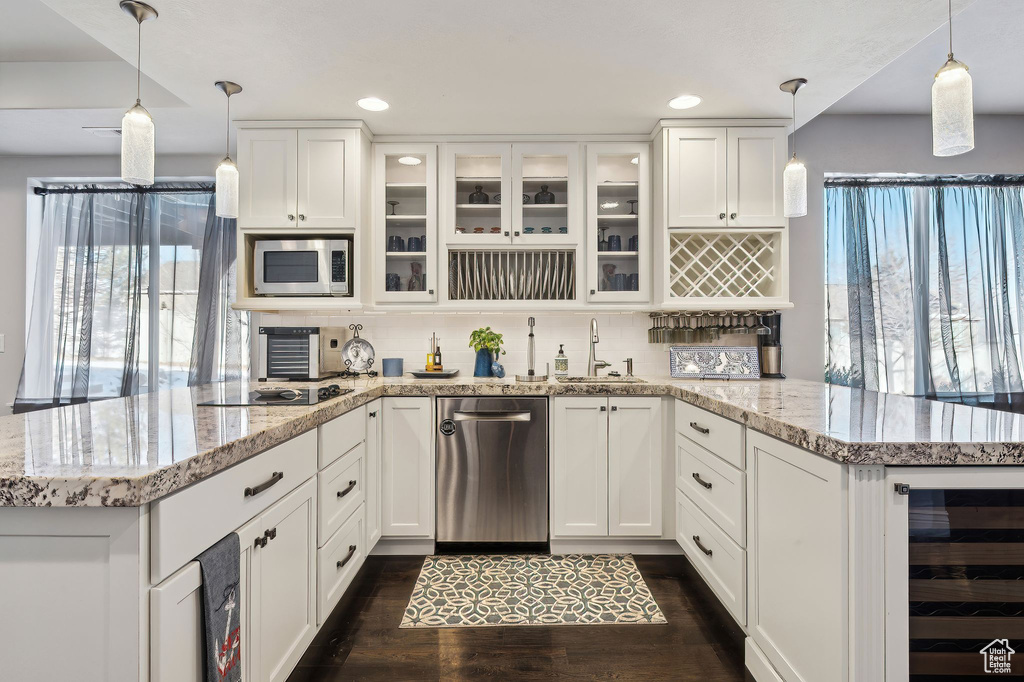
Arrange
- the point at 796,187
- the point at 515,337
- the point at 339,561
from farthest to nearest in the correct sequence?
the point at 515,337
the point at 796,187
the point at 339,561

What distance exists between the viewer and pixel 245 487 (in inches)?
51.4

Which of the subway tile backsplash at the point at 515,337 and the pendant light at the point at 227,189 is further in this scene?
the subway tile backsplash at the point at 515,337

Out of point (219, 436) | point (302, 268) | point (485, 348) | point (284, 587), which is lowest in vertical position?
point (284, 587)

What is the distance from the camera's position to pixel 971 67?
9.35 ft

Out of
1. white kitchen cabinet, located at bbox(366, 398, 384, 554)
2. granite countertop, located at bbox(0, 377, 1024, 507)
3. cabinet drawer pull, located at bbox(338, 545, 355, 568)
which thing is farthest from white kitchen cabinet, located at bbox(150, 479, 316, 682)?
white kitchen cabinet, located at bbox(366, 398, 384, 554)

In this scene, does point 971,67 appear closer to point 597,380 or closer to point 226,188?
point 597,380

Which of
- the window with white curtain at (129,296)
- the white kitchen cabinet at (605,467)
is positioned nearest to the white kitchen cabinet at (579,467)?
the white kitchen cabinet at (605,467)

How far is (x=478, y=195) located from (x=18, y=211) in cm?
329

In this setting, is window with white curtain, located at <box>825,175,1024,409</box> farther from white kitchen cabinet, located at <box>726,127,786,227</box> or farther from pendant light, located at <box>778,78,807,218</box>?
pendant light, located at <box>778,78,807,218</box>

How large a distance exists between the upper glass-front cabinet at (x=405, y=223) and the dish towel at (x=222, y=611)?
83.6 inches

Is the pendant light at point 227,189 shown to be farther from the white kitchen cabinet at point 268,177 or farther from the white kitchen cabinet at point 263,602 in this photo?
the white kitchen cabinet at point 263,602

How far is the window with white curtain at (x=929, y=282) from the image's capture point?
3549 mm

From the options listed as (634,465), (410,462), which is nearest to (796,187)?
(634,465)

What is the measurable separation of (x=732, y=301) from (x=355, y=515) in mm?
2384
